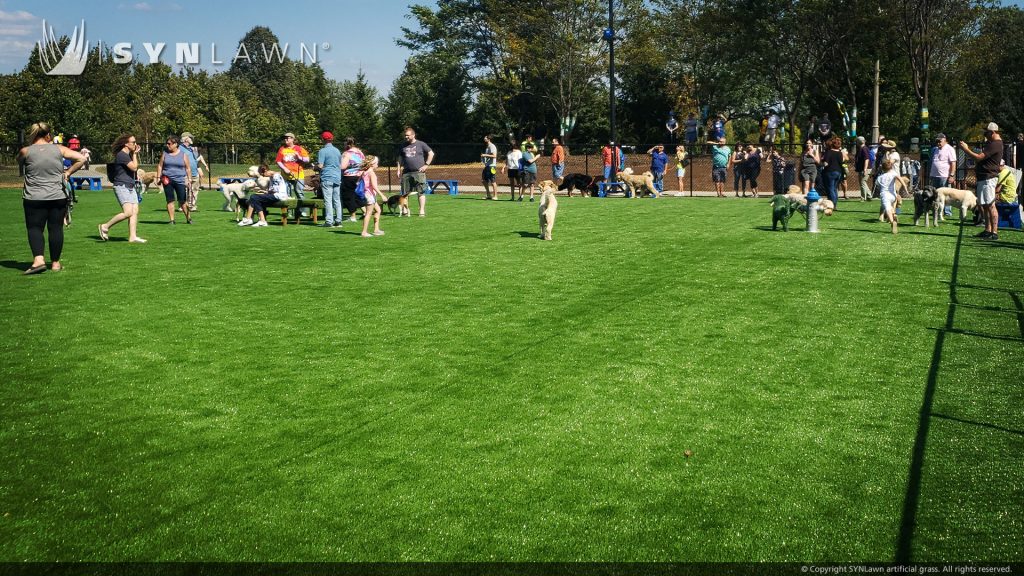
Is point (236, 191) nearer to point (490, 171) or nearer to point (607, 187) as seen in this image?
point (490, 171)

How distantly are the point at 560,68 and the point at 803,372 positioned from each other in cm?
4480

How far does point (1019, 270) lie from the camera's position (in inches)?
463

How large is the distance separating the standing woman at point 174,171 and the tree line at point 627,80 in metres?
31.3

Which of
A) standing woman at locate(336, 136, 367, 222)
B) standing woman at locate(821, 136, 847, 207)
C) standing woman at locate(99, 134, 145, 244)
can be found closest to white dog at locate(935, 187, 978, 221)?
standing woman at locate(821, 136, 847, 207)

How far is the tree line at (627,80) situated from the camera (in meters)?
43.1

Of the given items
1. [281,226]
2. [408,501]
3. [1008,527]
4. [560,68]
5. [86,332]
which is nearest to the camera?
[1008,527]

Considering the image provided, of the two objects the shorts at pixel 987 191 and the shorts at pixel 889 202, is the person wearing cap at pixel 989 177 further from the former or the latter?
the shorts at pixel 889 202

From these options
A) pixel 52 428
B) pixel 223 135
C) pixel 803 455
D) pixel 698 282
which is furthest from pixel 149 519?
pixel 223 135

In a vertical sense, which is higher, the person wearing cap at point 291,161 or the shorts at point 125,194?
the person wearing cap at point 291,161

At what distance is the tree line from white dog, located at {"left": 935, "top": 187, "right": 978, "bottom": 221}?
70.7ft

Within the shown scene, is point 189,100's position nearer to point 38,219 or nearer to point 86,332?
point 38,219

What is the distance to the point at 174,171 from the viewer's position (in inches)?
686

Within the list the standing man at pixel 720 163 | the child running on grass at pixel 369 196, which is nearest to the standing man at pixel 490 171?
the standing man at pixel 720 163

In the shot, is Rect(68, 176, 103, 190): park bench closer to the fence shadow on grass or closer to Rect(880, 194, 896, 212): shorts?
Rect(880, 194, 896, 212): shorts
